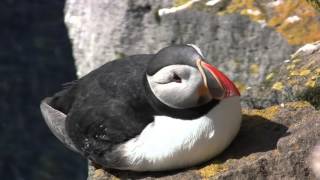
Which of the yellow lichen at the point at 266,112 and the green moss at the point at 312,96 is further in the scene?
the yellow lichen at the point at 266,112

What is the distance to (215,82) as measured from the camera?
4.11m

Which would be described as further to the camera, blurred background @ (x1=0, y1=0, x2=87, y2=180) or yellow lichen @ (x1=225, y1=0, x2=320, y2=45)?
blurred background @ (x1=0, y1=0, x2=87, y2=180)

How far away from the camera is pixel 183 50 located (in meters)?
4.17

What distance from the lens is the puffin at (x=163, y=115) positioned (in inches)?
163

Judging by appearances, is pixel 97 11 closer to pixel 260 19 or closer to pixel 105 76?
pixel 260 19

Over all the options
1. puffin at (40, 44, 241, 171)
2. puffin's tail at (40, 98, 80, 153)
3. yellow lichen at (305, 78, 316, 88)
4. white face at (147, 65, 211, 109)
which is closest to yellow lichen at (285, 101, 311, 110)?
yellow lichen at (305, 78, 316, 88)

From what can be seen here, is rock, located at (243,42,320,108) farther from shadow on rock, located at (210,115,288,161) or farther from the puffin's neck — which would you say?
the puffin's neck

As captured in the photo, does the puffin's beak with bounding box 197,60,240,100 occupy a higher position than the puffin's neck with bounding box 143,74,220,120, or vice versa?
the puffin's beak with bounding box 197,60,240,100

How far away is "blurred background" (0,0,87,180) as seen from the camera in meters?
8.80

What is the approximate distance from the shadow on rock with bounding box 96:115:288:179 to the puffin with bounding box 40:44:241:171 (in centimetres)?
7

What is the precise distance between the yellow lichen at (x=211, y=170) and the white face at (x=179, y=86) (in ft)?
1.25

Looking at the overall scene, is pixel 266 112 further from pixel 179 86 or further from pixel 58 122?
pixel 58 122

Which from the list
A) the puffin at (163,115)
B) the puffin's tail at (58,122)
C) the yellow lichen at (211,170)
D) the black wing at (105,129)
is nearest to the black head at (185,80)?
the puffin at (163,115)

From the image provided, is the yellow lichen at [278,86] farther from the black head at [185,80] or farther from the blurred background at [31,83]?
the blurred background at [31,83]
